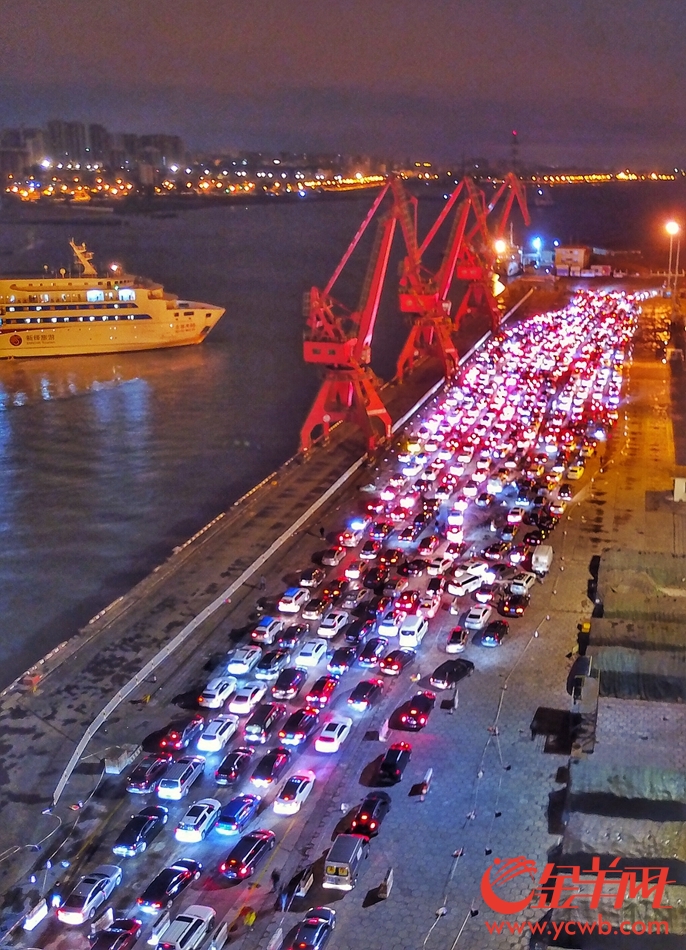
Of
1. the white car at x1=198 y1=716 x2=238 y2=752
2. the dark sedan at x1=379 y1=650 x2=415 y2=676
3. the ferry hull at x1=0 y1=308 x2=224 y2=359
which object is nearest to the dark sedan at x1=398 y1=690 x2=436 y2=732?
the dark sedan at x1=379 y1=650 x2=415 y2=676

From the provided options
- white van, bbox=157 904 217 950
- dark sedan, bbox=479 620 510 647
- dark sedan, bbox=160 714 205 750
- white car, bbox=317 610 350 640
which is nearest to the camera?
white van, bbox=157 904 217 950

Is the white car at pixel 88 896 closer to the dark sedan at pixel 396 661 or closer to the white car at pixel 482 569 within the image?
the dark sedan at pixel 396 661

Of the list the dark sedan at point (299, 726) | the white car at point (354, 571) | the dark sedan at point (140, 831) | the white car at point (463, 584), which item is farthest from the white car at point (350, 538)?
the dark sedan at point (140, 831)

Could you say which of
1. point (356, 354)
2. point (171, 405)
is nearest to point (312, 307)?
point (356, 354)

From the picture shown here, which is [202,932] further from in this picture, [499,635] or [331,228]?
[331,228]

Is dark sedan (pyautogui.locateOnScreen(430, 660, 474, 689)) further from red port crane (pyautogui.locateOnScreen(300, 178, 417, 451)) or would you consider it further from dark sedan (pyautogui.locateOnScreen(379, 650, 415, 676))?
red port crane (pyautogui.locateOnScreen(300, 178, 417, 451))

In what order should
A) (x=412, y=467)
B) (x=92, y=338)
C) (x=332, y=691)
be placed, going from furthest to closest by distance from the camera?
(x=92, y=338) → (x=412, y=467) → (x=332, y=691)

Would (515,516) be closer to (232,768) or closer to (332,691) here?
(332,691)

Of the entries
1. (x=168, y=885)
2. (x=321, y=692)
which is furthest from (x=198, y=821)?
(x=321, y=692)
